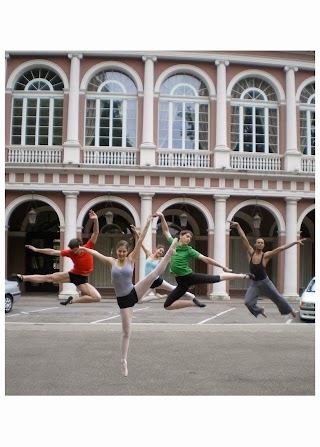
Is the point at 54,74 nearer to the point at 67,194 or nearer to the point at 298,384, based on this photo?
the point at 67,194

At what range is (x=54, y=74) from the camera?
1888cm

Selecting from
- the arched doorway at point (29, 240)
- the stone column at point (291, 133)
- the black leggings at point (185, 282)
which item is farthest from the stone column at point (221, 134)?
the black leggings at point (185, 282)

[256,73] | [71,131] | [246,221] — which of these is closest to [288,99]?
[256,73]

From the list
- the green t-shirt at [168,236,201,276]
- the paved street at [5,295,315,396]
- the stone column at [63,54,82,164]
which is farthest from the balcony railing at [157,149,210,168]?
the green t-shirt at [168,236,201,276]

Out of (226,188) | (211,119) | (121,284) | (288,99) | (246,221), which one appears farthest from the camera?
(246,221)

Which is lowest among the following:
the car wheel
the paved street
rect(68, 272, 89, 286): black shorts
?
the paved street

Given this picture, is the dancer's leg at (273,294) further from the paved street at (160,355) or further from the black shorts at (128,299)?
the paved street at (160,355)

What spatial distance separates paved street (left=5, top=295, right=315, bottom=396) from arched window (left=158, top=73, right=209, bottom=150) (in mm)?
6158

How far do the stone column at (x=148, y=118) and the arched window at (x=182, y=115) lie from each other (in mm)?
480

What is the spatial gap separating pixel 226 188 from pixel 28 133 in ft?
24.6

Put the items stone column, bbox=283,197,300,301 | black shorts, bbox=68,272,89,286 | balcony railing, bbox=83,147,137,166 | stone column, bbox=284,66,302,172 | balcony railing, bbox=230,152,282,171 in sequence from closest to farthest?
black shorts, bbox=68,272,89,286 → stone column, bbox=284,66,302,172 → balcony railing, bbox=83,147,137,166 → balcony railing, bbox=230,152,282,171 → stone column, bbox=283,197,300,301

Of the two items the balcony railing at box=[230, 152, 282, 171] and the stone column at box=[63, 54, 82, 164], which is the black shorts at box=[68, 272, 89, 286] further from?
the balcony railing at box=[230, 152, 282, 171]

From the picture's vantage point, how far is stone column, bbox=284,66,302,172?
16141mm

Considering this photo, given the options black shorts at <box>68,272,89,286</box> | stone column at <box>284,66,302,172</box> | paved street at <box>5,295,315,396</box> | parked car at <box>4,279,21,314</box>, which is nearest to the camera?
black shorts at <box>68,272,89,286</box>
